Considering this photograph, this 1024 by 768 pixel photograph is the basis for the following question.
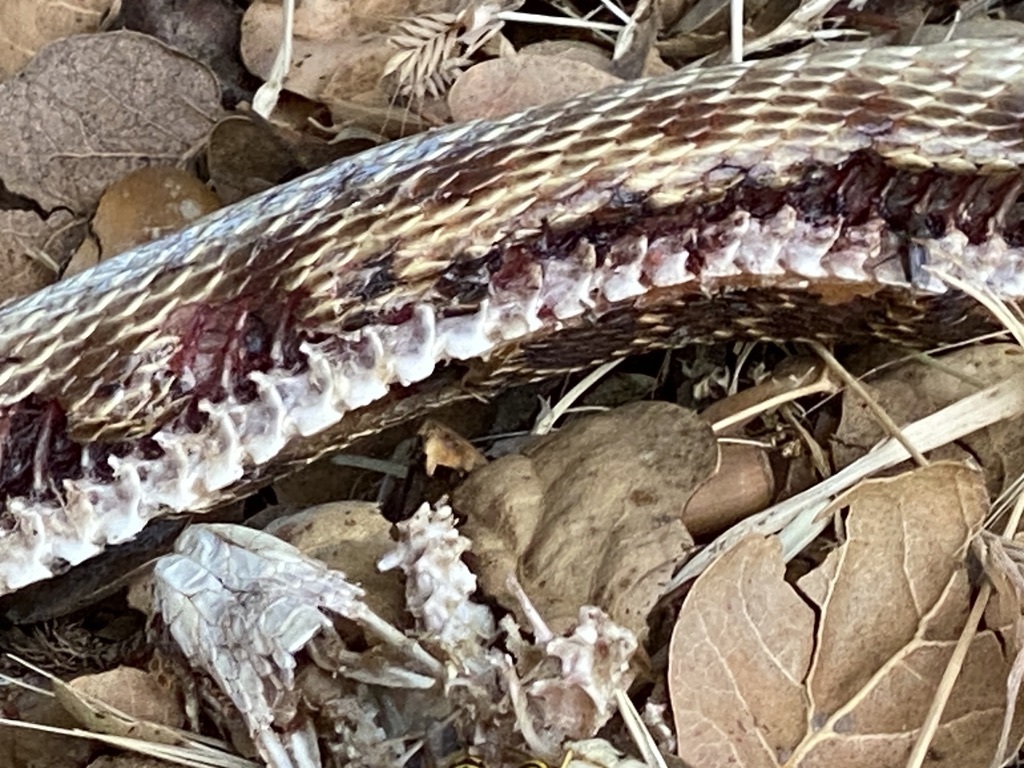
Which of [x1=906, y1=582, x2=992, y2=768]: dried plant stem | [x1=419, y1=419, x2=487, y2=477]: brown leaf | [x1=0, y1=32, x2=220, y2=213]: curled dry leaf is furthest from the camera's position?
[x1=0, y1=32, x2=220, y2=213]: curled dry leaf

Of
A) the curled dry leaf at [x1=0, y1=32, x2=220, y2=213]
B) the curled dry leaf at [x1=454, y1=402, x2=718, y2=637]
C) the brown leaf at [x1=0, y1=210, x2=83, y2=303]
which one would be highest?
the curled dry leaf at [x1=0, y1=32, x2=220, y2=213]

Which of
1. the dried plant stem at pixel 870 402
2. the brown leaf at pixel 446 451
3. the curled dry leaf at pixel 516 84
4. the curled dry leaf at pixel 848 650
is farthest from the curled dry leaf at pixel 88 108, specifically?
the curled dry leaf at pixel 848 650

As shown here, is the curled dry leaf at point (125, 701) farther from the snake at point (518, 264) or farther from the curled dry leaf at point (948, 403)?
the curled dry leaf at point (948, 403)

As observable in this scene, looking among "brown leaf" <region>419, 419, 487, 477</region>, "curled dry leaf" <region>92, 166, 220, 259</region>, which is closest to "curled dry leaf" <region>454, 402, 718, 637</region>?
"brown leaf" <region>419, 419, 487, 477</region>

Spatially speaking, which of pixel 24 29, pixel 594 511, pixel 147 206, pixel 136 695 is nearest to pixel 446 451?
pixel 594 511

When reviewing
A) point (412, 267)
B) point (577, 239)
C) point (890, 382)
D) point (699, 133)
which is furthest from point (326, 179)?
point (890, 382)

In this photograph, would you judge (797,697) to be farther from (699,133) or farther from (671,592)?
(699,133)

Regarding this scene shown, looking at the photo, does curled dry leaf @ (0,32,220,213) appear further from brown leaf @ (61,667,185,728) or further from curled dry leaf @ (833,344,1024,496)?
curled dry leaf @ (833,344,1024,496)
